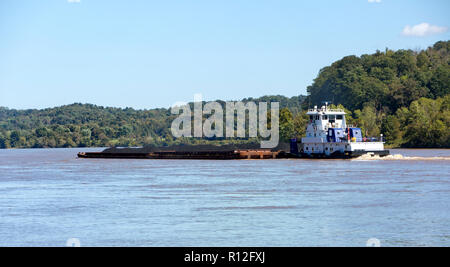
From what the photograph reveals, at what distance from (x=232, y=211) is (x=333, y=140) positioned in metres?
50.2

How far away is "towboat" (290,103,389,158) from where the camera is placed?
81750mm

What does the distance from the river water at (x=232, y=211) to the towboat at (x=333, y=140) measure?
2340 cm

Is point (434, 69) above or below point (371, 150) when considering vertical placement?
above

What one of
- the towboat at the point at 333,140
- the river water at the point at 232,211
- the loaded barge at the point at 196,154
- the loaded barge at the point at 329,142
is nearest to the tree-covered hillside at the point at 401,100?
the loaded barge at the point at 196,154

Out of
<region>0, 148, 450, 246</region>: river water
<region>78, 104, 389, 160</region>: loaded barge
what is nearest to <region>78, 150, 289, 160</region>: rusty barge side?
<region>78, 104, 389, 160</region>: loaded barge

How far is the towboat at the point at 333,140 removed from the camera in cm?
8175

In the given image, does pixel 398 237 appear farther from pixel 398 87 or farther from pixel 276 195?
pixel 398 87

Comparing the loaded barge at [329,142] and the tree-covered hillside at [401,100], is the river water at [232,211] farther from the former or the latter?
the tree-covered hillside at [401,100]

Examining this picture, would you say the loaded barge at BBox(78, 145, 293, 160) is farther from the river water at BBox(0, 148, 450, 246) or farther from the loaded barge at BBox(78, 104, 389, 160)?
the river water at BBox(0, 148, 450, 246)

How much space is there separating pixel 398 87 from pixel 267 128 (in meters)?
39.8

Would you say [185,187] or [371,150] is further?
[371,150]

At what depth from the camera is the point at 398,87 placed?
175750mm

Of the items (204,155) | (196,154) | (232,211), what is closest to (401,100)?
(196,154)
